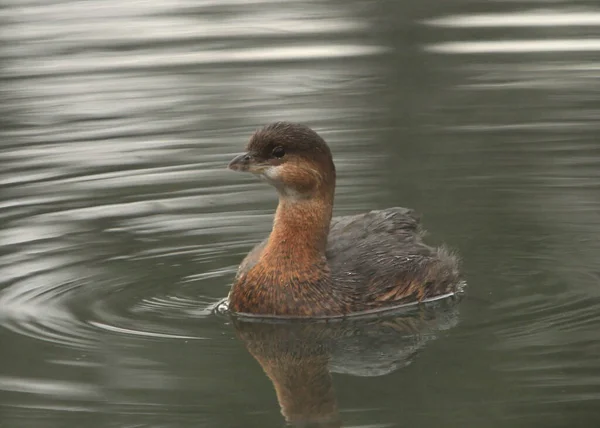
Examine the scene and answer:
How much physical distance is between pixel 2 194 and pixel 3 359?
3883 millimetres

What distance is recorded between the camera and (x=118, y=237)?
438 inches

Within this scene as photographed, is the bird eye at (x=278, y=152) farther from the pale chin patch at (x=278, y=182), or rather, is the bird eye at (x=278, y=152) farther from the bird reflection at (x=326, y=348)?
the bird reflection at (x=326, y=348)

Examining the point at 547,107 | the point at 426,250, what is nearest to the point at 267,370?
the point at 426,250

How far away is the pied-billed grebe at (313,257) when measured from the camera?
9.38 m

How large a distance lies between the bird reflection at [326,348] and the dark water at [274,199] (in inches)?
1.0

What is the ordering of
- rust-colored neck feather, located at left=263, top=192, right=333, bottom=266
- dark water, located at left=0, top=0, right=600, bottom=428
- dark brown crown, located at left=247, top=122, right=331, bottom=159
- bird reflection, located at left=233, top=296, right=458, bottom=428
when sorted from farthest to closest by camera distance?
1. rust-colored neck feather, located at left=263, top=192, right=333, bottom=266
2. dark brown crown, located at left=247, top=122, right=331, bottom=159
3. dark water, located at left=0, top=0, right=600, bottom=428
4. bird reflection, located at left=233, top=296, right=458, bottom=428

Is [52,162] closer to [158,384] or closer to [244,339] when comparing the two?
[244,339]

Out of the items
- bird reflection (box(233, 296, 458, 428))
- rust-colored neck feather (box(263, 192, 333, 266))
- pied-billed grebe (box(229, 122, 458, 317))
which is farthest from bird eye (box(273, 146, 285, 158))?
bird reflection (box(233, 296, 458, 428))

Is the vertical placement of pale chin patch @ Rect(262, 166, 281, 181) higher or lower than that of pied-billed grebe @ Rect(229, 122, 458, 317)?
higher

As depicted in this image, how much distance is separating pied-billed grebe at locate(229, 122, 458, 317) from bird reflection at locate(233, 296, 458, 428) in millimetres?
123

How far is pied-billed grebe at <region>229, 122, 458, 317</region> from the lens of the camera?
9.38 m

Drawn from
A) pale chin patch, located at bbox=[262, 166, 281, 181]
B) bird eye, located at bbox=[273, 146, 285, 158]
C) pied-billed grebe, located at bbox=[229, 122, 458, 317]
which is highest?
bird eye, located at bbox=[273, 146, 285, 158]

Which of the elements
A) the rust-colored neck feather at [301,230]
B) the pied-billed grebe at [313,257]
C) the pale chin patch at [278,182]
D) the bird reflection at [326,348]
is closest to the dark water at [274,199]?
the bird reflection at [326,348]

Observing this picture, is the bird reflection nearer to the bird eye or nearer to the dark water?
the dark water
